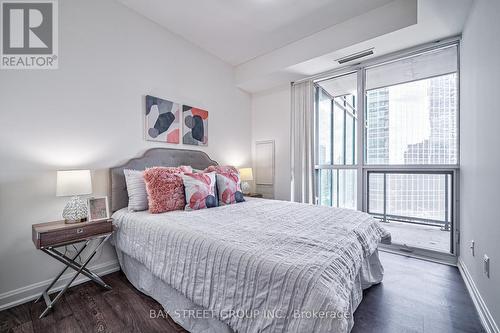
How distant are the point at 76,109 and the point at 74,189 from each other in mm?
857

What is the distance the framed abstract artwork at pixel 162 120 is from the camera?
2.74 metres

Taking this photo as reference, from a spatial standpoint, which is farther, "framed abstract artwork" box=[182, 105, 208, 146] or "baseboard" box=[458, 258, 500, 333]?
"framed abstract artwork" box=[182, 105, 208, 146]

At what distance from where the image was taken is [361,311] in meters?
1.70

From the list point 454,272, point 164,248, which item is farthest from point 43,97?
point 454,272

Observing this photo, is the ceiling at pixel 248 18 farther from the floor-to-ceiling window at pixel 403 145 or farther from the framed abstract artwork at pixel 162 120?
the framed abstract artwork at pixel 162 120

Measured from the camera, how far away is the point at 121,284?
2162 millimetres

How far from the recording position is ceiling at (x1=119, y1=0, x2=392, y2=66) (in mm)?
2490

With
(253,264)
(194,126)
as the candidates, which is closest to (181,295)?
(253,264)

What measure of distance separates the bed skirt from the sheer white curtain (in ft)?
5.39

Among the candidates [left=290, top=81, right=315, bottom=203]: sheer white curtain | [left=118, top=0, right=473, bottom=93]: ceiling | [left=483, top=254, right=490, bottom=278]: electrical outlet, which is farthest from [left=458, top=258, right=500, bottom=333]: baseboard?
[left=118, top=0, right=473, bottom=93]: ceiling

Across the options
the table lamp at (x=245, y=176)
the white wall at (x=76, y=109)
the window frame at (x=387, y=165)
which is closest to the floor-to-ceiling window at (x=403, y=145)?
the window frame at (x=387, y=165)

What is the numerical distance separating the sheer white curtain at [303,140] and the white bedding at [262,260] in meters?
1.54

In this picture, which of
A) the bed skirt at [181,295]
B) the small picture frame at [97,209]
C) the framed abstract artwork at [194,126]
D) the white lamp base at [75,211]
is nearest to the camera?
the bed skirt at [181,295]

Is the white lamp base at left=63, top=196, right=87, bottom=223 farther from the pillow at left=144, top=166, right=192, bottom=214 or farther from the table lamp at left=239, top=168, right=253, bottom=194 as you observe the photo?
the table lamp at left=239, top=168, right=253, bottom=194
